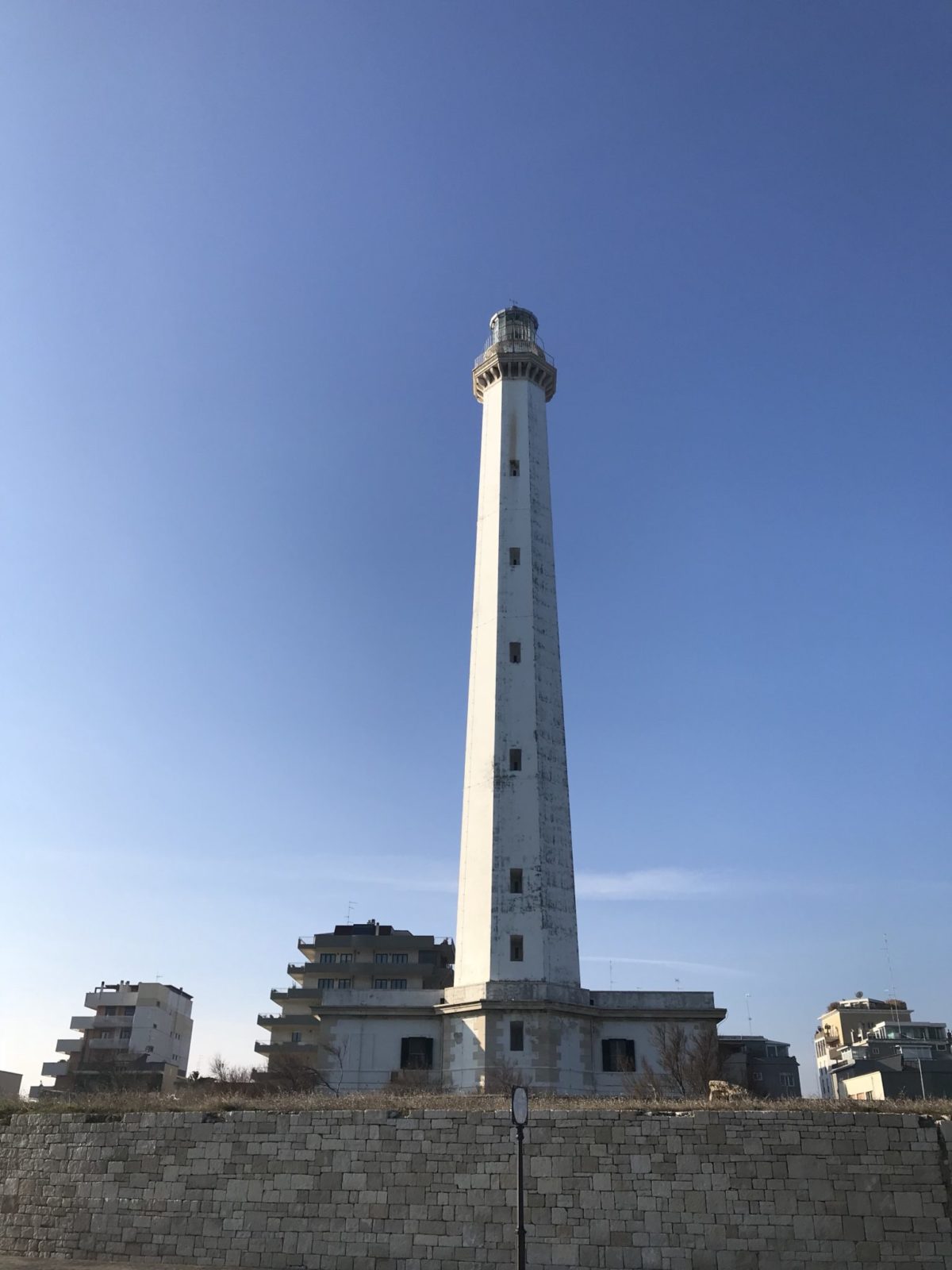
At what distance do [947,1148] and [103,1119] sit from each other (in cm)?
1890

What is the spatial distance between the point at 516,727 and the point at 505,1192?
20.5m

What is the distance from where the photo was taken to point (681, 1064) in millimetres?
34750

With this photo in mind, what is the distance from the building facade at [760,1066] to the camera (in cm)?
3594

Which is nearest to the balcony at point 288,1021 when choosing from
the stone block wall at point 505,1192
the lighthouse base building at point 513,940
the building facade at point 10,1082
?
the building facade at point 10,1082

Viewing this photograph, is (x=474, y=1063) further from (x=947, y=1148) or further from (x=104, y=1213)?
(x=947, y=1148)

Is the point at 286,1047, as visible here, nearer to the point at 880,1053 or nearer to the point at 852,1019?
the point at 880,1053

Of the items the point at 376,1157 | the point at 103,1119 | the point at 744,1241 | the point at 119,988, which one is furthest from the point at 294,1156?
the point at 119,988

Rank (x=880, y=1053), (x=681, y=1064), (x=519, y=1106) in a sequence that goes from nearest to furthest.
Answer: (x=519, y=1106)
(x=681, y=1064)
(x=880, y=1053)

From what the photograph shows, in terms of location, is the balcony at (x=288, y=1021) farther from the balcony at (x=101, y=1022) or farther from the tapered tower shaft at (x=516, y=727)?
the tapered tower shaft at (x=516, y=727)

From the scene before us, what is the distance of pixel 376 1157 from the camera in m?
20.5

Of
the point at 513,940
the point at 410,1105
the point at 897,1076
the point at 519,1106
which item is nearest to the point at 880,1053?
the point at 897,1076

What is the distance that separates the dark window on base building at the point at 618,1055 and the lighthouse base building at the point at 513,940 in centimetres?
4

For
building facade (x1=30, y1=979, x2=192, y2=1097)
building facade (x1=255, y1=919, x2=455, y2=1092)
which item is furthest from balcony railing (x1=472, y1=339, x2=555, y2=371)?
building facade (x1=30, y1=979, x2=192, y2=1097)

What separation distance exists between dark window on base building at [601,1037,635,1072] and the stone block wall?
1665cm
